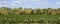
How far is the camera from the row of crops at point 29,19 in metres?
3.48

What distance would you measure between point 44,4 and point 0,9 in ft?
2.85

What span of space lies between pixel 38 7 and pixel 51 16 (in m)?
0.31

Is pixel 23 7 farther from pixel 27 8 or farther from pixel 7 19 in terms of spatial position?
pixel 7 19

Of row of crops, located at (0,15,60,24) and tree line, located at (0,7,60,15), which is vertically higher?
tree line, located at (0,7,60,15)

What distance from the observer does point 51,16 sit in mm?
3559

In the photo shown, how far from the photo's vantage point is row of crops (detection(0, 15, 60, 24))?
11.4ft

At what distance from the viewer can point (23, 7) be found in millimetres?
3545

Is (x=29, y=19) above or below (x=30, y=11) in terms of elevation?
below

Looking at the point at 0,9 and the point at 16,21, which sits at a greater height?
the point at 0,9

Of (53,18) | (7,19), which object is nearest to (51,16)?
(53,18)

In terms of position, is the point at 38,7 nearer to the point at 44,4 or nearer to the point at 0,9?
the point at 44,4

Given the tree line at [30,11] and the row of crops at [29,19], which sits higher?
the tree line at [30,11]

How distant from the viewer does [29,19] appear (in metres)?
3.53

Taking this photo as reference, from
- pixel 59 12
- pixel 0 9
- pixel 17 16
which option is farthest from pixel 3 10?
pixel 59 12
